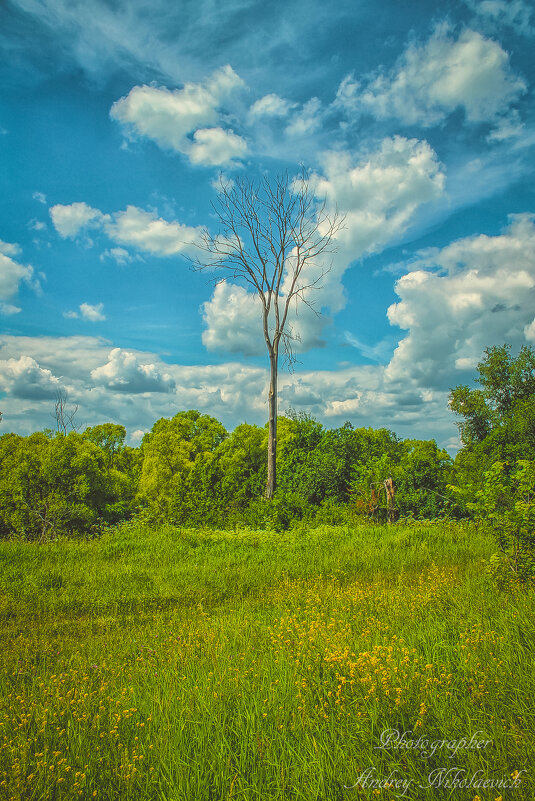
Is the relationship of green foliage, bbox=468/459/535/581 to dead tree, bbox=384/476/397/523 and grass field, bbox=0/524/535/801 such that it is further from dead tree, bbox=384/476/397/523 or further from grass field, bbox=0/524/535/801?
dead tree, bbox=384/476/397/523

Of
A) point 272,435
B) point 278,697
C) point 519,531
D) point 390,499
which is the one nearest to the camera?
point 278,697

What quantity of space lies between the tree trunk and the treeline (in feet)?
1.51

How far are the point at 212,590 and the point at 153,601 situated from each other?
3.42ft

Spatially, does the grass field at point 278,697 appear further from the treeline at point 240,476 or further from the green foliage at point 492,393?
the green foliage at point 492,393

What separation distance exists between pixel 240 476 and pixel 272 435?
366cm

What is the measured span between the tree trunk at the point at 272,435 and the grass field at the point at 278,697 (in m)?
10.2

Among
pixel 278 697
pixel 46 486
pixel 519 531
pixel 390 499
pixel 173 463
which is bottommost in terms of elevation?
pixel 278 697

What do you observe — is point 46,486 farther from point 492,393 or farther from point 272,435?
point 492,393

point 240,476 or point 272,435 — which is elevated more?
point 272,435

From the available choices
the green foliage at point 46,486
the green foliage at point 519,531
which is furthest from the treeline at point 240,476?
the green foliage at point 519,531

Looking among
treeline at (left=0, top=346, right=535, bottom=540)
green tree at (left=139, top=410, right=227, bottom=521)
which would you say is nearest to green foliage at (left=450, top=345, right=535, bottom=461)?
treeline at (left=0, top=346, right=535, bottom=540)

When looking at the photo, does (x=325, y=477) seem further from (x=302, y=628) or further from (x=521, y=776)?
(x=521, y=776)

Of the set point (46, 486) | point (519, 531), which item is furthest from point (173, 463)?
point (519, 531)

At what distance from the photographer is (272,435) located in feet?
57.7
